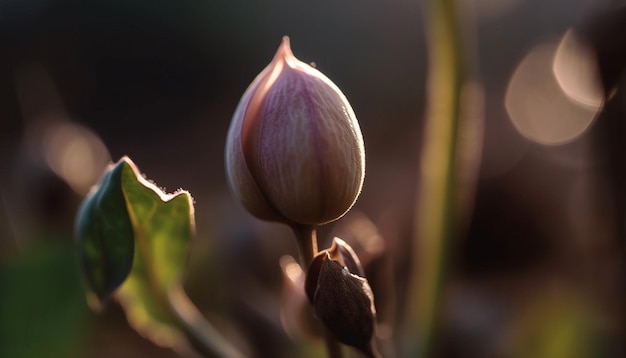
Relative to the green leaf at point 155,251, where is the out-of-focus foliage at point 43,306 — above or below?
below

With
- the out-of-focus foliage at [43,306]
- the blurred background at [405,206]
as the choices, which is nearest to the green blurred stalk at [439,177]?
the blurred background at [405,206]

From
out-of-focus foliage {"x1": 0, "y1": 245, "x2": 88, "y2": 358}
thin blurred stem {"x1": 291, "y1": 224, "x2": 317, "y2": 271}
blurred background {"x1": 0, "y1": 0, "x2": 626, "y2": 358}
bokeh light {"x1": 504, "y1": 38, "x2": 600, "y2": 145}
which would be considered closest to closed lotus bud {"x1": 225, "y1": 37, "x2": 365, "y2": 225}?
thin blurred stem {"x1": 291, "y1": 224, "x2": 317, "y2": 271}

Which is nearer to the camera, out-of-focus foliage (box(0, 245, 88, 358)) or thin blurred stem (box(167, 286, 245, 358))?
thin blurred stem (box(167, 286, 245, 358))

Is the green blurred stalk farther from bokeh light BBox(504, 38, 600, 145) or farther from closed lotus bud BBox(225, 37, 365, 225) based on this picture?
bokeh light BBox(504, 38, 600, 145)

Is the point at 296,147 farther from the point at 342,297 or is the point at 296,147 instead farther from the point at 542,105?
the point at 542,105

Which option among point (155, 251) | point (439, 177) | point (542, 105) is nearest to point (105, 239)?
point (155, 251)

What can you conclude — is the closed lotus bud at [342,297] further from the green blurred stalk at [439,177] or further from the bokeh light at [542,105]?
the bokeh light at [542,105]

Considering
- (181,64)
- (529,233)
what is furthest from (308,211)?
(181,64)
